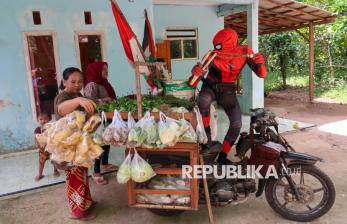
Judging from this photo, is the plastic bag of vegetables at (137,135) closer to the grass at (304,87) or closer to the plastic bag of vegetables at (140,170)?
the plastic bag of vegetables at (140,170)

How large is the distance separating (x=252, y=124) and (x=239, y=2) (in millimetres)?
4508

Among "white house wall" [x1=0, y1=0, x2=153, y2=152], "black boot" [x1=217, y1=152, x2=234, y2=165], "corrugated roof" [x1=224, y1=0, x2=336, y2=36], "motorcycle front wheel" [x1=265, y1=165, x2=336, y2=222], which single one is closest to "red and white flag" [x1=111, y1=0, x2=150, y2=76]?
"black boot" [x1=217, y1=152, x2=234, y2=165]

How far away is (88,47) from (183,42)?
3336 mm

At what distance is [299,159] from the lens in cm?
265

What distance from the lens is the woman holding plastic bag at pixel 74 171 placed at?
2.68 metres

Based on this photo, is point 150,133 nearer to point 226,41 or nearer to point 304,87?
point 226,41

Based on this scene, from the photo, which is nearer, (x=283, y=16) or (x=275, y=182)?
(x=275, y=182)

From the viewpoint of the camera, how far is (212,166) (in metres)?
2.84

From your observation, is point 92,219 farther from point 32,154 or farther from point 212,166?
point 32,154

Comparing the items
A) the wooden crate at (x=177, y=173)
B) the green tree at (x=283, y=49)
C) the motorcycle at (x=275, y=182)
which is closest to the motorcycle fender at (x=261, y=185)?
the motorcycle at (x=275, y=182)

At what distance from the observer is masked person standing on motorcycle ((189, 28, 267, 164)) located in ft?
9.70

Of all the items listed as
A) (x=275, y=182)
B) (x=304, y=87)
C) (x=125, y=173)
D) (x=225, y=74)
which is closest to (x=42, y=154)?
(x=125, y=173)

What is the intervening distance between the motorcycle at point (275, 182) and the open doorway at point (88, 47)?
139 inches

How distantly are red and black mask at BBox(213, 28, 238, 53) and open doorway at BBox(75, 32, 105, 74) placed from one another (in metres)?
3.20
